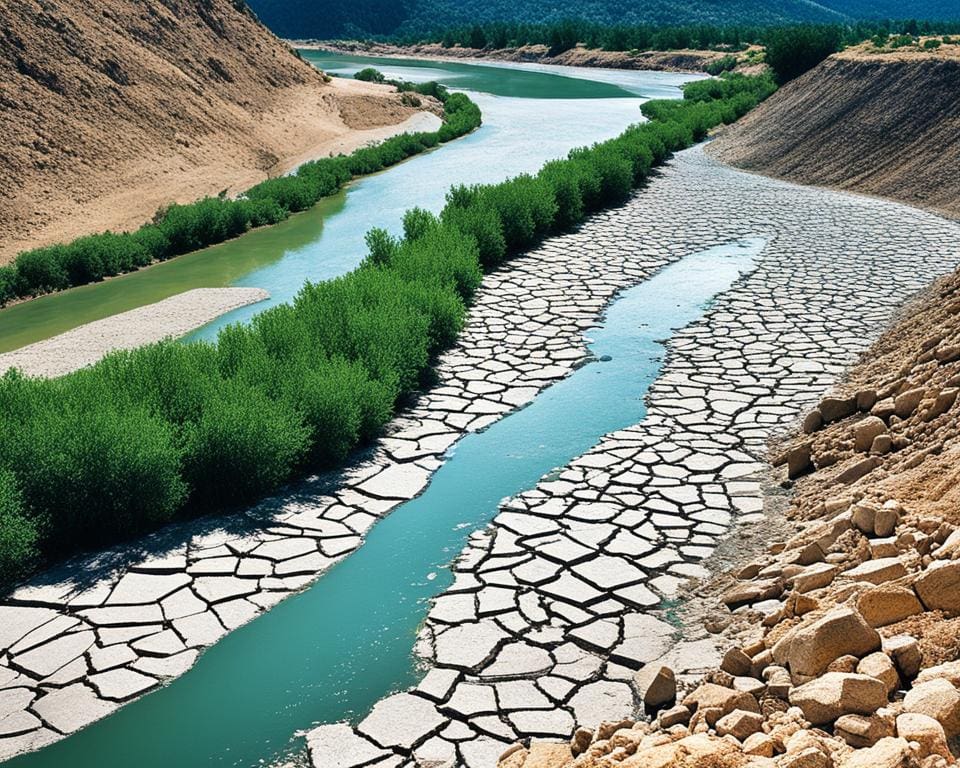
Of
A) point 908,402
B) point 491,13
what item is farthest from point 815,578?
point 491,13

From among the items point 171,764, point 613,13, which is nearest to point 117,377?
point 171,764

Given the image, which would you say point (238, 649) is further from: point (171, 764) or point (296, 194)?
point (296, 194)

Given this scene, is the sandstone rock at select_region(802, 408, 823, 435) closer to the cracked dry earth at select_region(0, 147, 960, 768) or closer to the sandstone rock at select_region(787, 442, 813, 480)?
the cracked dry earth at select_region(0, 147, 960, 768)

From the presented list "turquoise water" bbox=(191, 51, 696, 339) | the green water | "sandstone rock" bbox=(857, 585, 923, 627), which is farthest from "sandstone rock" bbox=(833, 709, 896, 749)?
the green water

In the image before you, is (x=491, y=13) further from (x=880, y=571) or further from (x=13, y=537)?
(x=880, y=571)

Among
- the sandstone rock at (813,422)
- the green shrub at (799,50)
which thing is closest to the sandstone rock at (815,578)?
the sandstone rock at (813,422)
